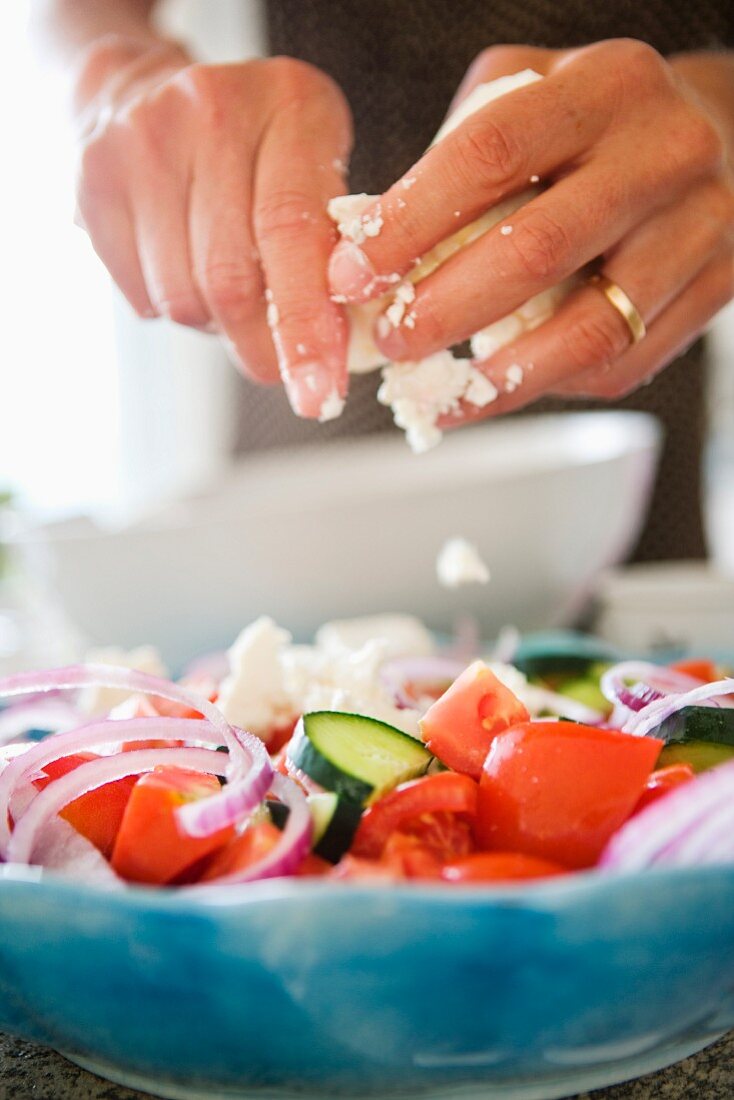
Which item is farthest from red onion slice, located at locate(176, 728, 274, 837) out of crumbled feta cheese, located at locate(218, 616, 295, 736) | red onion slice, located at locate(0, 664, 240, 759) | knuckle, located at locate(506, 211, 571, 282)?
knuckle, located at locate(506, 211, 571, 282)

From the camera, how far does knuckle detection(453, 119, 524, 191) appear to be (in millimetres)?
785

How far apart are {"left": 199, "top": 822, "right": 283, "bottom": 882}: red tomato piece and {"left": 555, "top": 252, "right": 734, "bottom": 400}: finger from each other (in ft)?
1.83

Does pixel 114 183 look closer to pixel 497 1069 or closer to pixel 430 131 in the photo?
pixel 430 131

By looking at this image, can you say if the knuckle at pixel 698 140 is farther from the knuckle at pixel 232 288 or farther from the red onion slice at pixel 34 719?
the red onion slice at pixel 34 719

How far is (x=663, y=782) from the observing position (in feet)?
2.12

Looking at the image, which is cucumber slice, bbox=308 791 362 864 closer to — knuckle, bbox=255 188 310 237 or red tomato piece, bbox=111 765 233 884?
red tomato piece, bbox=111 765 233 884

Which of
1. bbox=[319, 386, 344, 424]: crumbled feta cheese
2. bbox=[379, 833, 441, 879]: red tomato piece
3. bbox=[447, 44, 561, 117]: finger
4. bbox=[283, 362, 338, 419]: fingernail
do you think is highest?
bbox=[447, 44, 561, 117]: finger

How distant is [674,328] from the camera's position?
3.22 feet

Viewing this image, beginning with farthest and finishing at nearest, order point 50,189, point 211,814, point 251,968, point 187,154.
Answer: point 50,189 < point 187,154 < point 211,814 < point 251,968

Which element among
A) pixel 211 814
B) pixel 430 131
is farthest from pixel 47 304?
Answer: pixel 211 814

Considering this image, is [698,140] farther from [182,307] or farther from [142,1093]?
[142,1093]

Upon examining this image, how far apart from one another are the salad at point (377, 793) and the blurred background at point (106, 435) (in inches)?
22.8

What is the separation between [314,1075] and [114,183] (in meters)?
0.81

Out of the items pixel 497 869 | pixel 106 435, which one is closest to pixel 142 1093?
pixel 497 869
